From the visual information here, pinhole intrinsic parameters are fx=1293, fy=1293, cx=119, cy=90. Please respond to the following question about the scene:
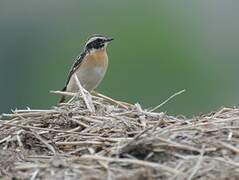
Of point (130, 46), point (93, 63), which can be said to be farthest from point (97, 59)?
point (130, 46)

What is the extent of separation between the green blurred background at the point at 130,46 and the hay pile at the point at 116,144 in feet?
103

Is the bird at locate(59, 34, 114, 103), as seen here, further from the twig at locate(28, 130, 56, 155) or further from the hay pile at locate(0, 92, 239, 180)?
the twig at locate(28, 130, 56, 155)

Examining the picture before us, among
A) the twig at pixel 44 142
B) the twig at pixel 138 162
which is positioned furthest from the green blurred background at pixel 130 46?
the twig at pixel 138 162

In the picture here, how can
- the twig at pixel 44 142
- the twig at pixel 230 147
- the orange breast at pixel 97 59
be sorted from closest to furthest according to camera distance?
the twig at pixel 230 147, the twig at pixel 44 142, the orange breast at pixel 97 59

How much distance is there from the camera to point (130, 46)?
190ft

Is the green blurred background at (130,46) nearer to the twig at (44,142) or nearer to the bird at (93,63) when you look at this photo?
the bird at (93,63)

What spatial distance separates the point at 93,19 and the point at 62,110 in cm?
5517

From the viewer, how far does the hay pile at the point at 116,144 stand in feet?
26.0

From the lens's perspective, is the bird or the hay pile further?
the bird

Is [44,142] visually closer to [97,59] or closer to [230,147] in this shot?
A: [230,147]

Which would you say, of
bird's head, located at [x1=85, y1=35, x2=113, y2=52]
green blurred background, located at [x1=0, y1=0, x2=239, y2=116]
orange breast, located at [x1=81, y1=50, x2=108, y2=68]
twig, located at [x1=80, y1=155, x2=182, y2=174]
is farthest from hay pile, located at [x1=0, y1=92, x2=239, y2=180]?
green blurred background, located at [x1=0, y1=0, x2=239, y2=116]

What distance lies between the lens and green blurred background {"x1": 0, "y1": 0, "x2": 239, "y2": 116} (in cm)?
4762

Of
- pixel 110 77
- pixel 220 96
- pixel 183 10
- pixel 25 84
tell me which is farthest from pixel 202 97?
pixel 183 10

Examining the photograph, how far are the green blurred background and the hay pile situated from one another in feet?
103
